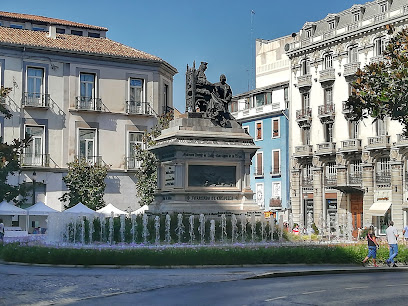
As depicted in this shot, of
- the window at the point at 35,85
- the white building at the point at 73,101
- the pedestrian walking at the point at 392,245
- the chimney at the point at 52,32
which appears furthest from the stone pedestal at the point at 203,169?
the chimney at the point at 52,32

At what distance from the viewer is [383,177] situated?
199ft

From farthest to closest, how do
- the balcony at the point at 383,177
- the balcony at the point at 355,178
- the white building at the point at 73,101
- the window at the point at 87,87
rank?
the balcony at the point at 355,178 → the balcony at the point at 383,177 → the window at the point at 87,87 → the white building at the point at 73,101

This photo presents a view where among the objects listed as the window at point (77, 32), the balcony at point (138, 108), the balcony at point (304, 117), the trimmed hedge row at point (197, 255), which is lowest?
the trimmed hedge row at point (197, 255)

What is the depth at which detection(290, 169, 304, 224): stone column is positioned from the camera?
69438 mm

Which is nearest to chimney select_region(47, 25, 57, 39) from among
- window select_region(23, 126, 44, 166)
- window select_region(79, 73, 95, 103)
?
window select_region(79, 73, 95, 103)

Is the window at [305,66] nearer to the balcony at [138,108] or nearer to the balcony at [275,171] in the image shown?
the balcony at [275,171]

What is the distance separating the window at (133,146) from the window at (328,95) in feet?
57.0

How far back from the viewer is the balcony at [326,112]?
2566 inches

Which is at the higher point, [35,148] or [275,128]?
[275,128]

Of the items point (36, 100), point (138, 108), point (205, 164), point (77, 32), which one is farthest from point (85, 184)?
point (205, 164)

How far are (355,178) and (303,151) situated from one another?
6.37 meters

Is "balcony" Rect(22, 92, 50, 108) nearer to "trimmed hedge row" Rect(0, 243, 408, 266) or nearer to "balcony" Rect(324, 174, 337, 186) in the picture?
"balcony" Rect(324, 174, 337, 186)

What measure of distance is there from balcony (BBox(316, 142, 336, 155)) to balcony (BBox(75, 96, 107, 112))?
1945 centimetres

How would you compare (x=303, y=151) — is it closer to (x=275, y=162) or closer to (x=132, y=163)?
(x=275, y=162)
